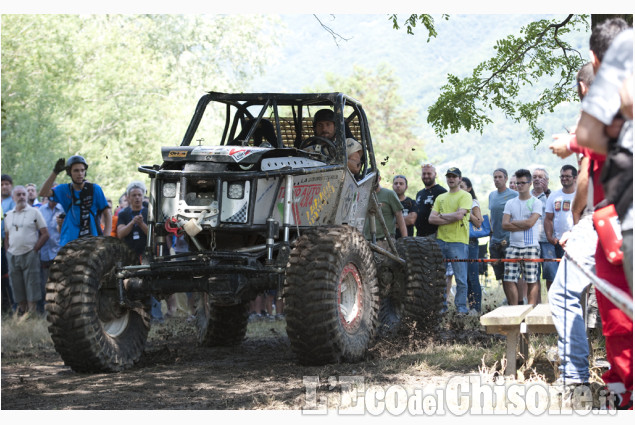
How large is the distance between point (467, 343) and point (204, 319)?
286 cm

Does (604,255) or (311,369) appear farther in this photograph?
(311,369)

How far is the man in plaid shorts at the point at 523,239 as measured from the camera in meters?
11.7

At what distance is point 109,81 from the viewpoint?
3531 centimetres

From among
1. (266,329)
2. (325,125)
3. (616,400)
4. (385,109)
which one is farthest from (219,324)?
(385,109)

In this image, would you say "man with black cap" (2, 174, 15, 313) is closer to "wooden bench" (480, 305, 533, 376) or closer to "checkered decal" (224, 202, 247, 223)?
"checkered decal" (224, 202, 247, 223)

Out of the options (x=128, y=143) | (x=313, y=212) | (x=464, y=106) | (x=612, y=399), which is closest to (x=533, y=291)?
(x=464, y=106)

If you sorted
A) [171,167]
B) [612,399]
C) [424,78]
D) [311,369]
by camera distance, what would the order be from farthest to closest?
1. [424,78]
2. [171,167]
3. [311,369]
4. [612,399]

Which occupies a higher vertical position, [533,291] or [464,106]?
[464,106]

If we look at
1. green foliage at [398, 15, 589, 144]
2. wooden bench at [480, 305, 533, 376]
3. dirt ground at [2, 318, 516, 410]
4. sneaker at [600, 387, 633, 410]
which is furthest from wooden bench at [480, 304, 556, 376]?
green foliage at [398, 15, 589, 144]

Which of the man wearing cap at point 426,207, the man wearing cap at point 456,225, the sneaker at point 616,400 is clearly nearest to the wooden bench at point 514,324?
the sneaker at point 616,400

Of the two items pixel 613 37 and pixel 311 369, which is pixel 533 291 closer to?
pixel 311 369

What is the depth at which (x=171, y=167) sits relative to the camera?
8.55 m

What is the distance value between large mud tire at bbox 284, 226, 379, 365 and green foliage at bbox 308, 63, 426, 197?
2079 inches

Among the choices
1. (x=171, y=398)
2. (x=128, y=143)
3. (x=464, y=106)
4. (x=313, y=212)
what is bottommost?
(x=171, y=398)
